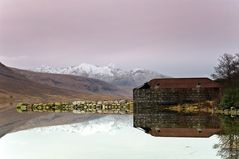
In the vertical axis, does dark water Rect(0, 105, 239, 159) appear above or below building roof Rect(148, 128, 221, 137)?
below

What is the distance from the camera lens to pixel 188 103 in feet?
226

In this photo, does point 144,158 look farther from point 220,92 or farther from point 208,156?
point 220,92

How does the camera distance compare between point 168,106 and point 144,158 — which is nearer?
point 144,158

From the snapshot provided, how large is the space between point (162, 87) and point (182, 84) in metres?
2.83

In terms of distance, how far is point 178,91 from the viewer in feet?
226

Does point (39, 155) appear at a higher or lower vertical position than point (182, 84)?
lower

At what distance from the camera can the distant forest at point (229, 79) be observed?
2416 inches

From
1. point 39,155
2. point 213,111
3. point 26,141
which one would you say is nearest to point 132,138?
point 26,141

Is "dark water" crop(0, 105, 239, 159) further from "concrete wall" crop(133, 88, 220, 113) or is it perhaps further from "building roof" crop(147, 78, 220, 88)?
"building roof" crop(147, 78, 220, 88)

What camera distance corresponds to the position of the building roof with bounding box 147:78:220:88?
221 ft

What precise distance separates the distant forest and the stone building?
2.09 m

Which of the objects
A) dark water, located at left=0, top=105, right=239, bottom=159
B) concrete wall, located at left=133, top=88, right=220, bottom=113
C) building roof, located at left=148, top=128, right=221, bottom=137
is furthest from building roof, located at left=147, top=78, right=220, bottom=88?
building roof, located at left=148, top=128, right=221, bottom=137

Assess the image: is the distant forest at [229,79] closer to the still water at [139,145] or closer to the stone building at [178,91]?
the stone building at [178,91]

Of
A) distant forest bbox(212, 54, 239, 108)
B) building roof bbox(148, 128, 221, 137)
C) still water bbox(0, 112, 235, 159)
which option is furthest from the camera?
distant forest bbox(212, 54, 239, 108)
